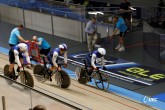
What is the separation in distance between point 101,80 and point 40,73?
7.61 feet

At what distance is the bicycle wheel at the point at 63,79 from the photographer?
1278cm

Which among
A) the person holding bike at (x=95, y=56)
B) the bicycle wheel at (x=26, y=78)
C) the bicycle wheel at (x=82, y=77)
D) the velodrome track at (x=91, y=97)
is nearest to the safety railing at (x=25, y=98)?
the velodrome track at (x=91, y=97)

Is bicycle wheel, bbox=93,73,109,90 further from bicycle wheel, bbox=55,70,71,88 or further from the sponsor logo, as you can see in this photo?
the sponsor logo

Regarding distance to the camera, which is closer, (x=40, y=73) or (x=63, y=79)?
(x=63, y=79)

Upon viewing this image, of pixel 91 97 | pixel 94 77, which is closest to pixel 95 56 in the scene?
pixel 94 77

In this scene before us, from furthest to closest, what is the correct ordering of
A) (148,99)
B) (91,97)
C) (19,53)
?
(148,99) → (19,53) → (91,97)

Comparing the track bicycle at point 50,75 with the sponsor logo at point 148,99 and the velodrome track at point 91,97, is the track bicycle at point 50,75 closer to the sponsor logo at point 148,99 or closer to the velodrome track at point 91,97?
the velodrome track at point 91,97

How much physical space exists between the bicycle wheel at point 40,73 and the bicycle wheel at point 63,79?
0.58 meters

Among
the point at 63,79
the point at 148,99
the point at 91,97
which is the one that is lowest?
the point at 148,99

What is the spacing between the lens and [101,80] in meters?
13.4

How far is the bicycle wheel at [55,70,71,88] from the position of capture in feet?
41.9

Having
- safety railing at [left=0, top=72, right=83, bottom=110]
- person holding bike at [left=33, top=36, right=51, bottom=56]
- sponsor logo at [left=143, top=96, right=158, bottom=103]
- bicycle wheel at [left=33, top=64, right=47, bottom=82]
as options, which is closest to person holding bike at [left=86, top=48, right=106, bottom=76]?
bicycle wheel at [left=33, top=64, right=47, bottom=82]

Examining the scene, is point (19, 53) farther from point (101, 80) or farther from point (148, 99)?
point (148, 99)

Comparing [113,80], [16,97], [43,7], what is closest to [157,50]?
[113,80]
